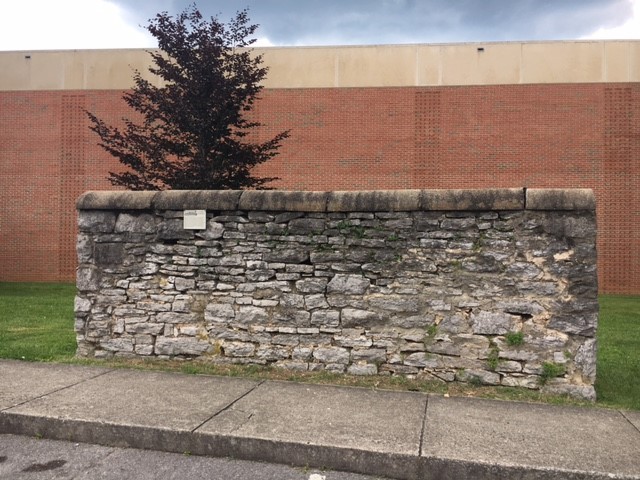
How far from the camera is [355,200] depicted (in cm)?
559

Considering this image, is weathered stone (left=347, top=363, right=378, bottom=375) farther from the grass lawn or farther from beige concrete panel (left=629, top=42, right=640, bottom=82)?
beige concrete panel (left=629, top=42, right=640, bottom=82)

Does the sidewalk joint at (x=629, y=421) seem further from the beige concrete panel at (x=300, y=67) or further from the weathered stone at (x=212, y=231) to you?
the beige concrete panel at (x=300, y=67)

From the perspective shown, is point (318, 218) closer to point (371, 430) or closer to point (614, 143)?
point (371, 430)

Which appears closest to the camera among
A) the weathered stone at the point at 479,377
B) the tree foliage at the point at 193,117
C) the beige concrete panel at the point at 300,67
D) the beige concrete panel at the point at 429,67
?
the weathered stone at the point at 479,377

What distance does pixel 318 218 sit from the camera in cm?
570

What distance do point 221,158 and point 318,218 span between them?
376 centimetres

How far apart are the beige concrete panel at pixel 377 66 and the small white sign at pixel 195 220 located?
13.2 m

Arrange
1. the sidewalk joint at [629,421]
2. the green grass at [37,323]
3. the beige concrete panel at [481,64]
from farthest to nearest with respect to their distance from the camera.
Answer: the beige concrete panel at [481,64] → the green grass at [37,323] → the sidewalk joint at [629,421]

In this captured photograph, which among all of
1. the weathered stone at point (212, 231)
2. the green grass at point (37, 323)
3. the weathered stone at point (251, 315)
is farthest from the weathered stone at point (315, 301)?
the green grass at point (37, 323)

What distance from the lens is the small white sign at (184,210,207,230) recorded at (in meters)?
5.93

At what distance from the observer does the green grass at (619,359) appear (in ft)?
17.1

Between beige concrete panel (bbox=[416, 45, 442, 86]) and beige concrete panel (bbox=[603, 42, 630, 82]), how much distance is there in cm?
544

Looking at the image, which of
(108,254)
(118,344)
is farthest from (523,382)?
(108,254)

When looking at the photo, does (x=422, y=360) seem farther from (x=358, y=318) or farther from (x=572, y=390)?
(x=572, y=390)
